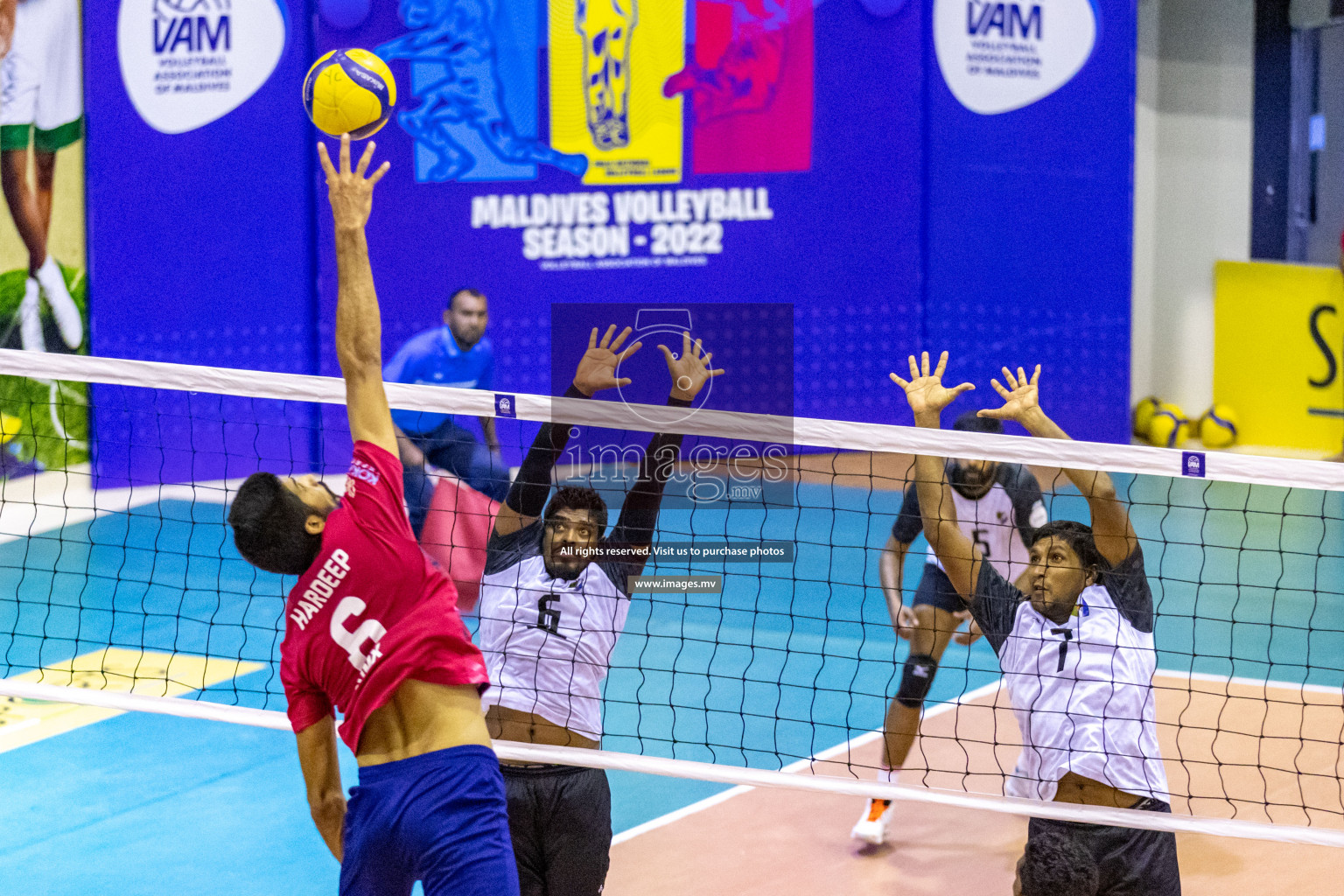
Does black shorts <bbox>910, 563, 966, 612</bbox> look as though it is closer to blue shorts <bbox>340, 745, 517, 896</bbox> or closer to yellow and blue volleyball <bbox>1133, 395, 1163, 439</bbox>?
blue shorts <bbox>340, 745, 517, 896</bbox>

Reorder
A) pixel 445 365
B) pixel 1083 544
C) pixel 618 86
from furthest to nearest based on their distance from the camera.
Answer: pixel 618 86 < pixel 445 365 < pixel 1083 544

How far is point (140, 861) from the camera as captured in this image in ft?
17.6

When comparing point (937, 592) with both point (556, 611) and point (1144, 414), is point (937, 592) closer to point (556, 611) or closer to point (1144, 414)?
point (556, 611)

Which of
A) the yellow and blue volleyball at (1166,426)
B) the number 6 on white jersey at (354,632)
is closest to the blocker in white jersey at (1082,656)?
the number 6 on white jersey at (354,632)

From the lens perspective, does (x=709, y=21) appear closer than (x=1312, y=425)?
Yes

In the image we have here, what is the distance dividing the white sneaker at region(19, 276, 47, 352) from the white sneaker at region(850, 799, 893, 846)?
8605 mm

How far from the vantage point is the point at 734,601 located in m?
8.84

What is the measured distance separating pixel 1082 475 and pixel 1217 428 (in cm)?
1062

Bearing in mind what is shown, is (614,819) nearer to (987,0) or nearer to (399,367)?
(399,367)

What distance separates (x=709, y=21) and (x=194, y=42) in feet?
14.6

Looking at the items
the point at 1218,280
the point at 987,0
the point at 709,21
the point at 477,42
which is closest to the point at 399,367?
the point at 477,42

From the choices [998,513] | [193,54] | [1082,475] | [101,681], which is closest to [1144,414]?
[998,513]

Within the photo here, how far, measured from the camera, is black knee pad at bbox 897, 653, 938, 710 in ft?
18.4

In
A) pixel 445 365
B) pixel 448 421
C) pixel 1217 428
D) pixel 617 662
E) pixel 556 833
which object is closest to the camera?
pixel 556 833
